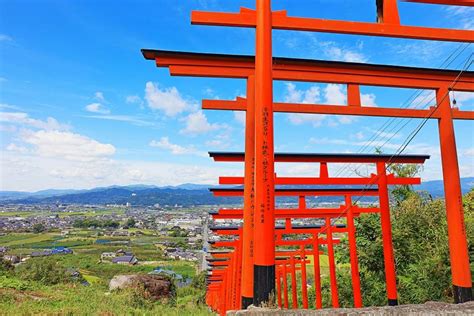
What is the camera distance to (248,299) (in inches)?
210

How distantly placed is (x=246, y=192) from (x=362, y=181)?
4.57 meters

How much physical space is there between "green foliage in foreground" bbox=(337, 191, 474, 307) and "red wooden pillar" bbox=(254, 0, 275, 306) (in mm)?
9293

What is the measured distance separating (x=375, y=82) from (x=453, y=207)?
282 centimetres

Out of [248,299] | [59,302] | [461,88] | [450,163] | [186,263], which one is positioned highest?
[461,88]

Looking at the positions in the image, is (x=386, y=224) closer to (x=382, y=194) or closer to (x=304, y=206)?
(x=382, y=194)

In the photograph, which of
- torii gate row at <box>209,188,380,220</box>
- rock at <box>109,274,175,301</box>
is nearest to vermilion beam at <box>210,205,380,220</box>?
torii gate row at <box>209,188,380,220</box>

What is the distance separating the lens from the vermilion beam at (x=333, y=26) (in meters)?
5.13

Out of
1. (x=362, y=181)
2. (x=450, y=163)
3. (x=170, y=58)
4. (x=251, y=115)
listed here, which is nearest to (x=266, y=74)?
(x=251, y=115)

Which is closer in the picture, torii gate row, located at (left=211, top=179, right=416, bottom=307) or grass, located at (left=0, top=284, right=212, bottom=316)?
grass, located at (left=0, top=284, right=212, bottom=316)

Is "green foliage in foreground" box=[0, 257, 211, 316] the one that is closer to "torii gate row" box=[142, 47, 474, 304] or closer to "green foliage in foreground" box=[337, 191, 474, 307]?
"torii gate row" box=[142, 47, 474, 304]

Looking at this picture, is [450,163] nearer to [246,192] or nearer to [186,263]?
[246,192]

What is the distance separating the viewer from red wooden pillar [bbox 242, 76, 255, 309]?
5453 mm

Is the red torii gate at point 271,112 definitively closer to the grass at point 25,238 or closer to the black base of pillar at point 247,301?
the black base of pillar at point 247,301

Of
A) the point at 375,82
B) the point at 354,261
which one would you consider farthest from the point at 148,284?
the point at 375,82
